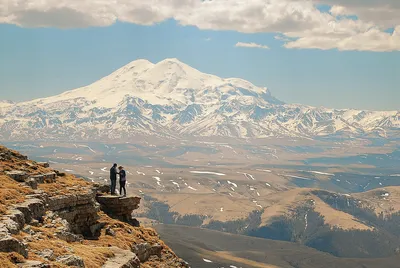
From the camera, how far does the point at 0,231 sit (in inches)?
874

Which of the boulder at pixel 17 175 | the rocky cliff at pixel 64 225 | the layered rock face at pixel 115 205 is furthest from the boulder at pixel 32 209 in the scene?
the layered rock face at pixel 115 205

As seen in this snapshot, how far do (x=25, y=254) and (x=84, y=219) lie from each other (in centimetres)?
1493

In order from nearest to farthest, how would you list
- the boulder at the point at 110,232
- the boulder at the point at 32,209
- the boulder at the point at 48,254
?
the boulder at the point at 48,254 < the boulder at the point at 32,209 < the boulder at the point at 110,232

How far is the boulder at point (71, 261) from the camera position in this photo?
23.3m

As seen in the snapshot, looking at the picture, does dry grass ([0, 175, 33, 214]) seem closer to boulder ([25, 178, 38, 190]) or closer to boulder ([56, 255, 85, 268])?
boulder ([25, 178, 38, 190])

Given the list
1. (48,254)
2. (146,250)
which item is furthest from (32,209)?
(146,250)

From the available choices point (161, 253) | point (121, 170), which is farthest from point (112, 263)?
point (121, 170)

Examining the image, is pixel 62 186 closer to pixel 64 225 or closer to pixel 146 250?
pixel 64 225

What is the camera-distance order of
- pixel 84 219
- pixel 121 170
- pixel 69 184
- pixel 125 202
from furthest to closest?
pixel 121 170, pixel 125 202, pixel 69 184, pixel 84 219

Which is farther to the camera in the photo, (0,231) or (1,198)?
(1,198)

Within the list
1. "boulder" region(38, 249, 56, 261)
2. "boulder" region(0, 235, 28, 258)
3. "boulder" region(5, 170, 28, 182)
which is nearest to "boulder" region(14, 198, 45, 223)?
"boulder" region(38, 249, 56, 261)

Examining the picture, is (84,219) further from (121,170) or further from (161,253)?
(121,170)

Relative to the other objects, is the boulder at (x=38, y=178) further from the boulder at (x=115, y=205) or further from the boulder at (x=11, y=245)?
the boulder at (x=11, y=245)

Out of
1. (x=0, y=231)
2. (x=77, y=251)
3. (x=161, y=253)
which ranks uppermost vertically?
(x=0, y=231)
